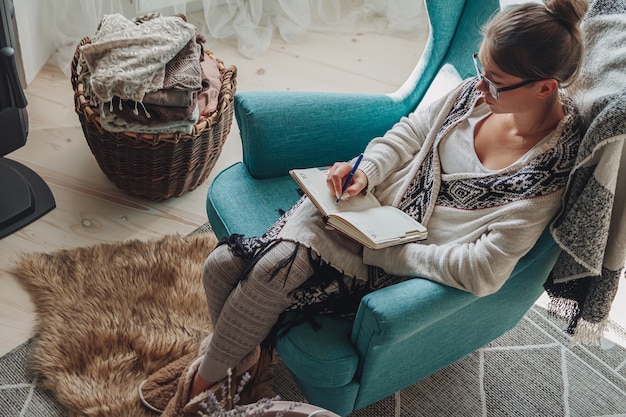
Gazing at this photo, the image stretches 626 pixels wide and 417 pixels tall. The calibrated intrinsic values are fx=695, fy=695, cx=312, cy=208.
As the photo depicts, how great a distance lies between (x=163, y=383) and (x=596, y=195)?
3.63ft

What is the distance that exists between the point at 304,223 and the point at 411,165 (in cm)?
32

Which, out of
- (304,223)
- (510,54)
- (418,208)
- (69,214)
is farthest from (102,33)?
(510,54)

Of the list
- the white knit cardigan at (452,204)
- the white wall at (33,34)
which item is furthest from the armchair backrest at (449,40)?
the white wall at (33,34)

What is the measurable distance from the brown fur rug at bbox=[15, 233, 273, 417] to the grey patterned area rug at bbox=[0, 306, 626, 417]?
6 centimetres

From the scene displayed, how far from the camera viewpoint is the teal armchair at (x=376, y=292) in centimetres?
144

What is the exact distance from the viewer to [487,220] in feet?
4.81

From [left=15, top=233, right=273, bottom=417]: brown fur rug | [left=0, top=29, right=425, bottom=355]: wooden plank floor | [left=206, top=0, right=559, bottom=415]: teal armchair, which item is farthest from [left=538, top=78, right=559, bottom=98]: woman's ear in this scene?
[left=0, top=29, right=425, bottom=355]: wooden plank floor

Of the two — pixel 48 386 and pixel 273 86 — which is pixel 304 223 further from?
pixel 273 86

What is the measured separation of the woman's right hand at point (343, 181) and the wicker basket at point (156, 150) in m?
0.58

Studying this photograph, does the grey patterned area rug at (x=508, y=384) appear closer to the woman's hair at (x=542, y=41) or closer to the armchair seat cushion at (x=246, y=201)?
the armchair seat cushion at (x=246, y=201)

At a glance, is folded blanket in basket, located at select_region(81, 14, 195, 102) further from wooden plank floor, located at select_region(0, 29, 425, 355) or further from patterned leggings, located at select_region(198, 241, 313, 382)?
patterned leggings, located at select_region(198, 241, 313, 382)

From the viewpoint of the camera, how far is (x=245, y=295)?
1.52 metres

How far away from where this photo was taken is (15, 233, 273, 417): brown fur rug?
69.5 inches

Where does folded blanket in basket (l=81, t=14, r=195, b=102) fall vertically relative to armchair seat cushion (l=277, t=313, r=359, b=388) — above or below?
above
